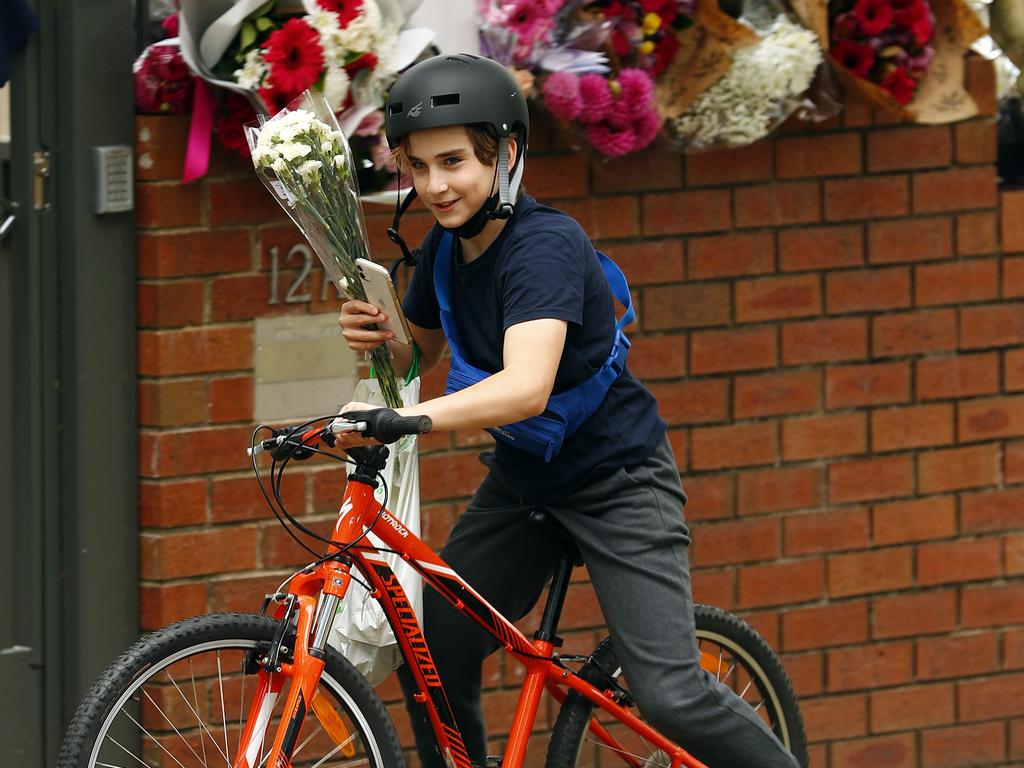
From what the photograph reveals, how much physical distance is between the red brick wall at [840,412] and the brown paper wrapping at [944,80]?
173mm

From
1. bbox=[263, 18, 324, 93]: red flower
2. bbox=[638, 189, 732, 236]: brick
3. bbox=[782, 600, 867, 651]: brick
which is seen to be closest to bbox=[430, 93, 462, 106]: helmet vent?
bbox=[263, 18, 324, 93]: red flower

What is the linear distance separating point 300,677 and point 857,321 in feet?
7.88

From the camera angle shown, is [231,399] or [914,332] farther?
[914,332]

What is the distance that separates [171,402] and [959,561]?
2400mm

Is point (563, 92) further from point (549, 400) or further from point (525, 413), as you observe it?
point (525, 413)

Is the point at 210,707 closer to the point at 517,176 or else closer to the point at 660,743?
the point at 660,743

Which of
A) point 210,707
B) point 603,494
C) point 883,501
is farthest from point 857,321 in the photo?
point 210,707

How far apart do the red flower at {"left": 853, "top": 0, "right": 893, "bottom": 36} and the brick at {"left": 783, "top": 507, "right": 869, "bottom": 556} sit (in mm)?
1339

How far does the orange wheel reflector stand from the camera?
3.48 meters

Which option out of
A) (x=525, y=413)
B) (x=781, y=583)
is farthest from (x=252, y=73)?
(x=781, y=583)

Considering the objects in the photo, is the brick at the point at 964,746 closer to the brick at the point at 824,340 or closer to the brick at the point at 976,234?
the brick at the point at 824,340

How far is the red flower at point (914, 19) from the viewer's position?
5.04 m

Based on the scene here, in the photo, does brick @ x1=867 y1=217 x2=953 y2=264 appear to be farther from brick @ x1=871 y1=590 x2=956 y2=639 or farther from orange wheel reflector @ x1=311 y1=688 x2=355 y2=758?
orange wheel reflector @ x1=311 y1=688 x2=355 y2=758

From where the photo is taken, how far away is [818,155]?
5.16m
